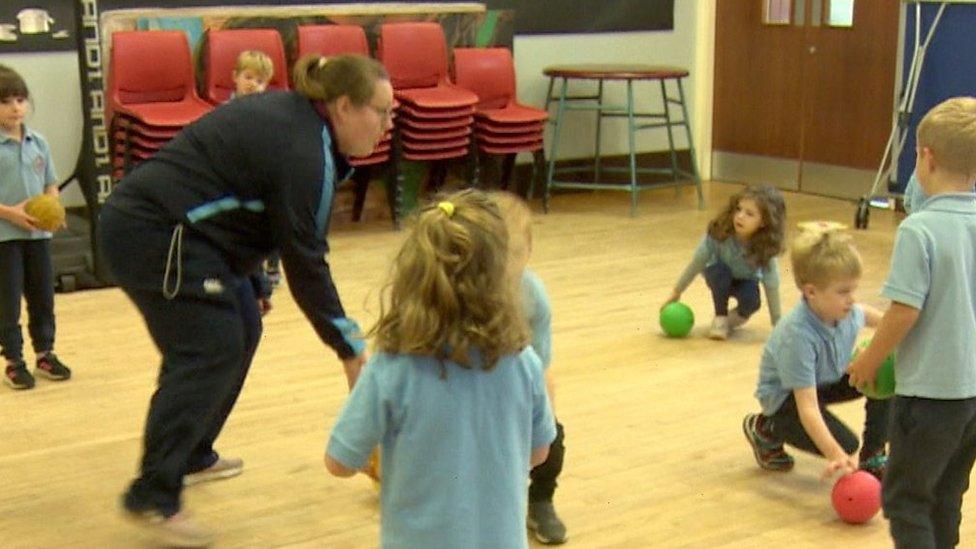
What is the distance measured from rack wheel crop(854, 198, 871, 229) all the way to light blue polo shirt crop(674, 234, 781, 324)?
7.95 ft

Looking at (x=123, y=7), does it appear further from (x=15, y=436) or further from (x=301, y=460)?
(x=301, y=460)

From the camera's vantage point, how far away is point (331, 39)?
7.29 metres

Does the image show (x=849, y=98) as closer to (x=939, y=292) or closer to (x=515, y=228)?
(x=939, y=292)

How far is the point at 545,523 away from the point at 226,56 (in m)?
4.30

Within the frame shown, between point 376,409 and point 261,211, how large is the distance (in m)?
1.14

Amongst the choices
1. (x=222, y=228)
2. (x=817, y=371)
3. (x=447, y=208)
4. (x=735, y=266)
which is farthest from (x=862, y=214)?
(x=447, y=208)

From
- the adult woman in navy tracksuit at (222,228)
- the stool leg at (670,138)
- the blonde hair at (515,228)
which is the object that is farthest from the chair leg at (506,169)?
the blonde hair at (515,228)

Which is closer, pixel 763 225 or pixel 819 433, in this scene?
pixel 819 433

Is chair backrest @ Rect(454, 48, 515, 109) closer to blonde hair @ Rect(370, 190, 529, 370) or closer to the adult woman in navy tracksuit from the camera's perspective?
the adult woman in navy tracksuit

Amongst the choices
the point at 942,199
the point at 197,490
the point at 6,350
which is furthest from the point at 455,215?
the point at 6,350

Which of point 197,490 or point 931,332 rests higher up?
point 931,332

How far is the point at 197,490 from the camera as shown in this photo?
12.0 feet

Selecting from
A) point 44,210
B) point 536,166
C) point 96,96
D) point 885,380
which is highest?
point 96,96

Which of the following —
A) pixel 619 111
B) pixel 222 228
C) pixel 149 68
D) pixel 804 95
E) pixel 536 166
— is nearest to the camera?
pixel 222 228
